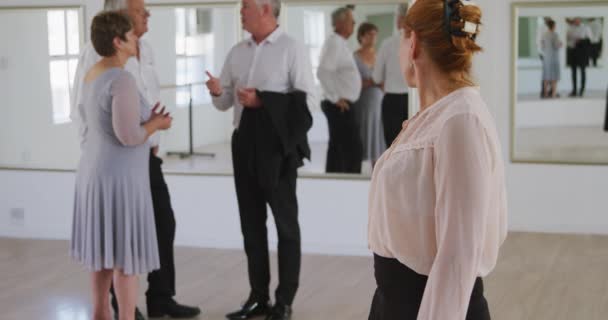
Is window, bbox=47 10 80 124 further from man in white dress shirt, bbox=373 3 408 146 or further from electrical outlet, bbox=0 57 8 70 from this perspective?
man in white dress shirt, bbox=373 3 408 146

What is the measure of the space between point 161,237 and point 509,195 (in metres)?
3.61

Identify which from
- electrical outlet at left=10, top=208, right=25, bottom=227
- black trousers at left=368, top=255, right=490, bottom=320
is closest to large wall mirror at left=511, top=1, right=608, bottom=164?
electrical outlet at left=10, top=208, right=25, bottom=227

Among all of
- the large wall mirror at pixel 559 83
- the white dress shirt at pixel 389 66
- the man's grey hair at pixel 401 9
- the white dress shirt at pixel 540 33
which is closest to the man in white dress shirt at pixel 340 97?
the white dress shirt at pixel 389 66

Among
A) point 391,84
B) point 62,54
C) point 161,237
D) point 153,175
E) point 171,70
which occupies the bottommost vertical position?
point 161,237

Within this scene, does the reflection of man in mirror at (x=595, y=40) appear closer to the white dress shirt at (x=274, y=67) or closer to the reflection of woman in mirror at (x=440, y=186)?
the white dress shirt at (x=274, y=67)

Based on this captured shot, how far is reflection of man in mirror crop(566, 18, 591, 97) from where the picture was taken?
7.56 metres

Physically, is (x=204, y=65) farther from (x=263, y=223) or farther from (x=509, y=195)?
(x=509, y=195)

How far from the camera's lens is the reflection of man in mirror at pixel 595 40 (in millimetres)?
7500

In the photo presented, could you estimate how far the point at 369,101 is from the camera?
22.5ft

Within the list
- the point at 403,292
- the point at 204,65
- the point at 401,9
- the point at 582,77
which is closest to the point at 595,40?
the point at 582,77

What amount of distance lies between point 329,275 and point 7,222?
2938 mm

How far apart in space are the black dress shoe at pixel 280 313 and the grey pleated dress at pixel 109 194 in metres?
1.01

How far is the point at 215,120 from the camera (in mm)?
6977

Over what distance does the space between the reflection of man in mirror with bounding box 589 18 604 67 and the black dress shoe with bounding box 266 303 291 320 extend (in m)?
3.79
